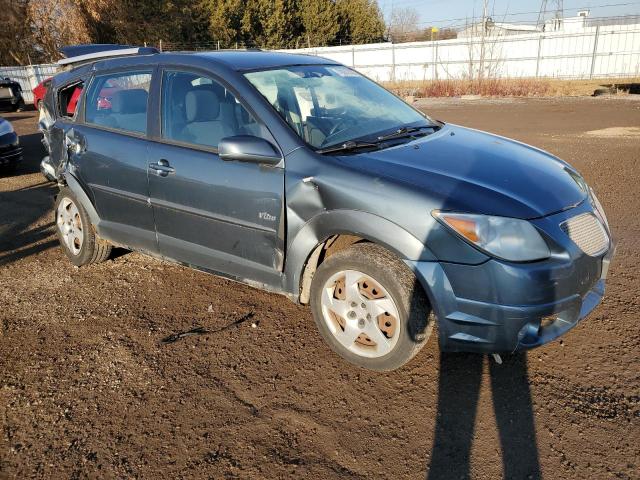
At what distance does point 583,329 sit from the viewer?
3418 mm

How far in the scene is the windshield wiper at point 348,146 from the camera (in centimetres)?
321

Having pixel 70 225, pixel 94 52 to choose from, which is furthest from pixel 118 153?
pixel 94 52

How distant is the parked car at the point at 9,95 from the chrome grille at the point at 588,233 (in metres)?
21.7

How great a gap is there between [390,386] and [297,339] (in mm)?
774

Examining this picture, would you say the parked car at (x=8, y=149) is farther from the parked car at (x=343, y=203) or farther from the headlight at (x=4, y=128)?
the parked car at (x=343, y=203)

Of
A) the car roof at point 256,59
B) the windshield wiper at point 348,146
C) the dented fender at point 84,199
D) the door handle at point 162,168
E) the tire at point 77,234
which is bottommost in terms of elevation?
the tire at point 77,234

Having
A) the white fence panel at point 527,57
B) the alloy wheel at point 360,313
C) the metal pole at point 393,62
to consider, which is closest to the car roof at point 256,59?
the alloy wheel at point 360,313

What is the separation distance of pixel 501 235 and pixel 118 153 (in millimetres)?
2950

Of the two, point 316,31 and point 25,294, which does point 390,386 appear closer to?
point 25,294

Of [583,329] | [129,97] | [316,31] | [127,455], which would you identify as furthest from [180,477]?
[316,31]

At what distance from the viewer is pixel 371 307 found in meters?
2.96

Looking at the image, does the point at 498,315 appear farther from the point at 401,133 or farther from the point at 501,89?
the point at 501,89

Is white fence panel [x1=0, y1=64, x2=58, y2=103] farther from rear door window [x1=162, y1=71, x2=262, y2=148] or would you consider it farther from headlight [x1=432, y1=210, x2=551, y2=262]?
headlight [x1=432, y1=210, x2=551, y2=262]

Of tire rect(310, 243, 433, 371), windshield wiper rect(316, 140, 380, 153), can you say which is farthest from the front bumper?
windshield wiper rect(316, 140, 380, 153)
